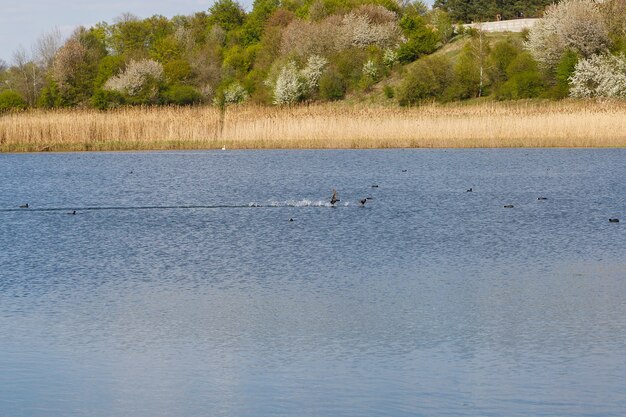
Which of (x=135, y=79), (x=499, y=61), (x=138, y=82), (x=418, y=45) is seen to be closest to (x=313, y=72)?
(x=418, y=45)

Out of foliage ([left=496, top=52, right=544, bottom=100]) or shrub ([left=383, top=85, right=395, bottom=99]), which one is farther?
shrub ([left=383, top=85, right=395, bottom=99])

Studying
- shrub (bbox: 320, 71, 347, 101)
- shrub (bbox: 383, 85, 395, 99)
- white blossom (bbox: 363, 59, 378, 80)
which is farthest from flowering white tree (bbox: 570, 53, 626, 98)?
shrub (bbox: 320, 71, 347, 101)

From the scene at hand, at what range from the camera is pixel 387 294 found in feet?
35.2

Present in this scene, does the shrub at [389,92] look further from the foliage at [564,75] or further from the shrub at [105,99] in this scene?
the shrub at [105,99]

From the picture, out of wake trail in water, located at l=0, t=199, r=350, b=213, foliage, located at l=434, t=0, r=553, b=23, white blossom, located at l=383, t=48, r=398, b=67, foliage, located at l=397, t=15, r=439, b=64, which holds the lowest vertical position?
wake trail in water, located at l=0, t=199, r=350, b=213

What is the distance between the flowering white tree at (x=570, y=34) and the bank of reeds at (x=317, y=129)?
21.9 m

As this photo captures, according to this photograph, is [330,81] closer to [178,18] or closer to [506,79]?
[506,79]

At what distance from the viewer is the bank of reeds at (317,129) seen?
35.2 meters

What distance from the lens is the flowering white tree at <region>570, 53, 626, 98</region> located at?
169ft

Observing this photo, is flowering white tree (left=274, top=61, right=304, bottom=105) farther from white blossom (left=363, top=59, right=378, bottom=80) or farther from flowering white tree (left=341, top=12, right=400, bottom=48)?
flowering white tree (left=341, top=12, right=400, bottom=48)

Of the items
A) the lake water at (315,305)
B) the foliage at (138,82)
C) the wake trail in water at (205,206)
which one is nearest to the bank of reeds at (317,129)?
the lake water at (315,305)

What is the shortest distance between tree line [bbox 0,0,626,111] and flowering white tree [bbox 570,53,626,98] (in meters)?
0.07

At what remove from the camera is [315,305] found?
10148 mm

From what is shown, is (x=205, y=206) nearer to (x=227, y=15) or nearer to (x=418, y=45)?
(x=418, y=45)
